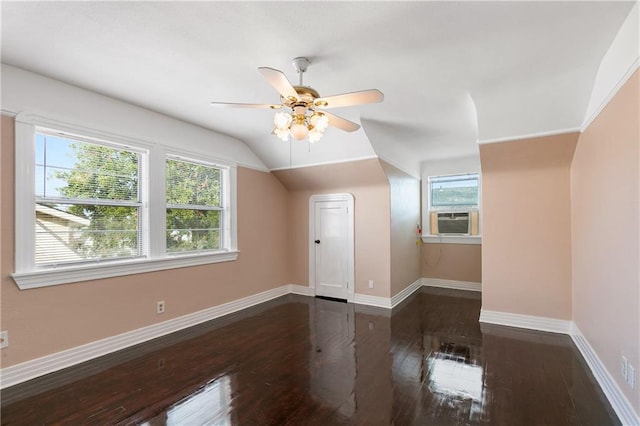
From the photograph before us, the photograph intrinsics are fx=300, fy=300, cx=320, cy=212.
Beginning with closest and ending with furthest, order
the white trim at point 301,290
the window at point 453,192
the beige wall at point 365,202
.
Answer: the beige wall at point 365,202, the white trim at point 301,290, the window at point 453,192

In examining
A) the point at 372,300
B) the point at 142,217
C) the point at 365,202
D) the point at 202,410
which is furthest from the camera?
the point at 365,202

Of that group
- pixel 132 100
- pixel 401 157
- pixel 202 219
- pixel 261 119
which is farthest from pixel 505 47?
pixel 202 219

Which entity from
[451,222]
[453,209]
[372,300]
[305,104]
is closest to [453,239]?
[451,222]

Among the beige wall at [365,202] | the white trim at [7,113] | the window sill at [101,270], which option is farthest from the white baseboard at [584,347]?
the white trim at [7,113]

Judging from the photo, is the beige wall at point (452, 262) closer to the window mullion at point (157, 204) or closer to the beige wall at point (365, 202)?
the beige wall at point (365, 202)

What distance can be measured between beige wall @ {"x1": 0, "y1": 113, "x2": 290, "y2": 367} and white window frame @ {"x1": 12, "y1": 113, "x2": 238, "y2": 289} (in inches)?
2.3

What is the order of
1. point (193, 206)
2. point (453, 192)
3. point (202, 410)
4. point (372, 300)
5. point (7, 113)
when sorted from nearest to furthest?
point (202, 410) < point (7, 113) < point (193, 206) < point (372, 300) < point (453, 192)

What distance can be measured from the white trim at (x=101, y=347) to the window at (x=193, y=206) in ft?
2.85

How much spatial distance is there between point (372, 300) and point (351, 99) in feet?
11.3

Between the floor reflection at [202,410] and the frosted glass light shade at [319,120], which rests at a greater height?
the frosted glass light shade at [319,120]

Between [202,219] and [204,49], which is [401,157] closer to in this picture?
[202,219]

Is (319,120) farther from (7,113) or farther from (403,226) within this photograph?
(403,226)

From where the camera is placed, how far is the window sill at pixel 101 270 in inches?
100

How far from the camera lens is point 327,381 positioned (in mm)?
2479
